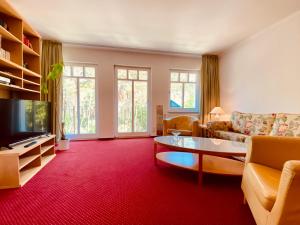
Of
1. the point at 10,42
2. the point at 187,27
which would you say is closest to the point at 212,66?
the point at 187,27

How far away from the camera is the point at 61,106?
430 cm

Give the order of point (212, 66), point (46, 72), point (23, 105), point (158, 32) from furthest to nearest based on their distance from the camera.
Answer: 1. point (212, 66)
2. point (46, 72)
3. point (158, 32)
4. point (23, 105)

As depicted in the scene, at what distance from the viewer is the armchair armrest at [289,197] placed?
952mm

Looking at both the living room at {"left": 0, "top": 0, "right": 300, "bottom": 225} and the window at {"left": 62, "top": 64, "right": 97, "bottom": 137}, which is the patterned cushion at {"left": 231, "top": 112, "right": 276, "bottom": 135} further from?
the window at {"left": 62, "top": 64, "right": 97, "bottom": 137}

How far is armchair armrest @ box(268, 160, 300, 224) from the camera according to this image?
37.5 inches

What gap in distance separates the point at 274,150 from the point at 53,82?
4.41 meters

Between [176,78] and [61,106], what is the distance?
3288 millimetres

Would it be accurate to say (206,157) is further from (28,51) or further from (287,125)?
(28,51)

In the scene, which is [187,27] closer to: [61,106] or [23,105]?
[23,105]

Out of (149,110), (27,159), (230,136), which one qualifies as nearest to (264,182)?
(230,136)

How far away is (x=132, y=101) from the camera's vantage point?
505cm

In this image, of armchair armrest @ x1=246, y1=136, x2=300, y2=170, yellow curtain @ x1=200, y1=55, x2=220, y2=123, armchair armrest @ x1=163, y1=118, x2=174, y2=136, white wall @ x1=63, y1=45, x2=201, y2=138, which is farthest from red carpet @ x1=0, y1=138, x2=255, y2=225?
yellow curtain @ x1=200, y1=55, x2=220, y2=123

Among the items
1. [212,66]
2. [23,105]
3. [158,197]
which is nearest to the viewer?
[158,197]

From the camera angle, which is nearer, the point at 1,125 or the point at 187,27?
the point at 1,125
